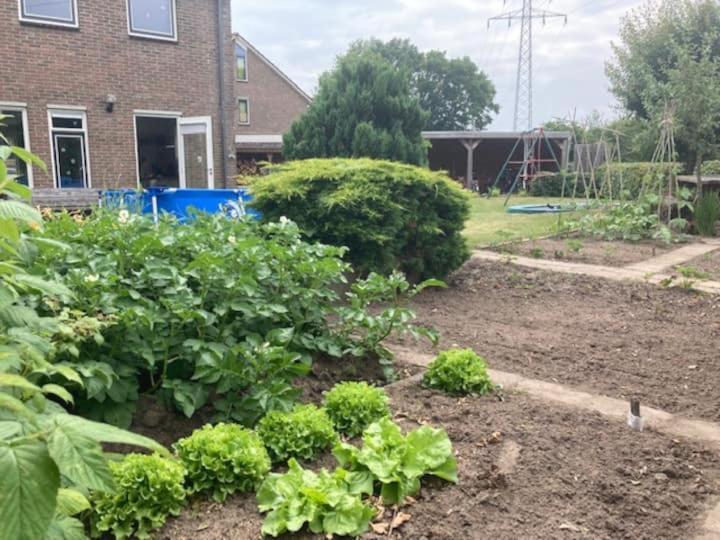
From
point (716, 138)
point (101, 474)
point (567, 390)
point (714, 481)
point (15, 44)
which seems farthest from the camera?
point (716, 138)

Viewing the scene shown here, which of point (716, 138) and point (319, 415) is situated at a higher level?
point (716, 138)

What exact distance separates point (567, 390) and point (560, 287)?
3.06 metres

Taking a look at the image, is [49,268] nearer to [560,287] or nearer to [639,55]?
[560,287]

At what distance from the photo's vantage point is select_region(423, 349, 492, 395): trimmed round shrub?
308 centimetres

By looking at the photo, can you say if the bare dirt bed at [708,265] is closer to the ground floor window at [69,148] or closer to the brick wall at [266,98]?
the ground floor window at [69,148]

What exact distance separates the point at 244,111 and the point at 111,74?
22693 mm

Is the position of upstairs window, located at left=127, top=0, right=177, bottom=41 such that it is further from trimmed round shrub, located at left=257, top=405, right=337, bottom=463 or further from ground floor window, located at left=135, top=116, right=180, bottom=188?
trimmed round shrub, located at left=257, top=405, right=337, bottom=463

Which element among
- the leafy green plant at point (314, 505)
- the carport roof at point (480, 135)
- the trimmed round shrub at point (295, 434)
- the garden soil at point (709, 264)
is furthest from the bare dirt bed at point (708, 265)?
the carport roof at point (480, 135)

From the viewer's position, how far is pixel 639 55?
1748cm

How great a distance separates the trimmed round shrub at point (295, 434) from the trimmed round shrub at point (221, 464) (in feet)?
0.45

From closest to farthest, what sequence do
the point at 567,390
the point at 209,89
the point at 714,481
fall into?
the point at 714,481, the point at 567,390, the point at 209,89

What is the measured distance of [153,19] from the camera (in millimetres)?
12766

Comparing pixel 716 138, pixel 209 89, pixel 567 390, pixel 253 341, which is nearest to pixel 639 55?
pixel 716 138

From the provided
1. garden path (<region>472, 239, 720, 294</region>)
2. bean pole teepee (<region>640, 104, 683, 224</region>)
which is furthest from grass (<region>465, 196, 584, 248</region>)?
bean pole teepee (<region>640, 104, 683, 224</region>)
